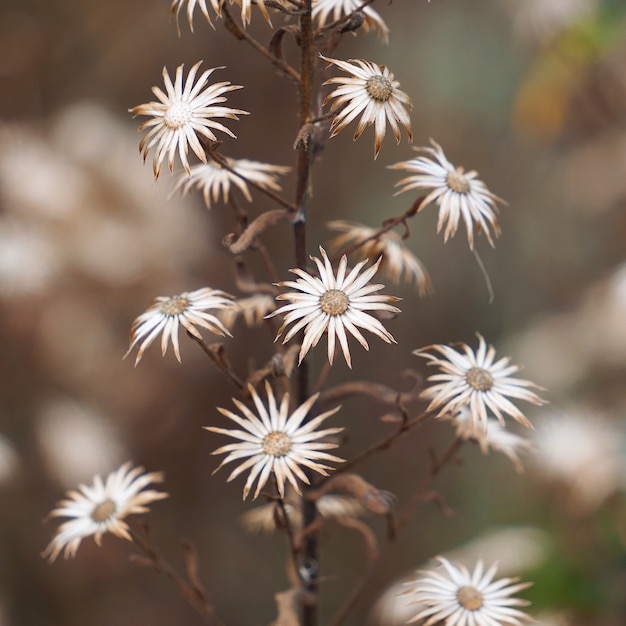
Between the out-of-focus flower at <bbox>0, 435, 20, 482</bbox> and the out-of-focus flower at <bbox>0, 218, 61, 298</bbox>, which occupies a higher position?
the out-of-focus flower at <bbox>0, 218, 61, 298</bbox>

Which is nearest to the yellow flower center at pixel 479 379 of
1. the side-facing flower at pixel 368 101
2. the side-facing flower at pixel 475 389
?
the side-facing flower at pixel 475 389

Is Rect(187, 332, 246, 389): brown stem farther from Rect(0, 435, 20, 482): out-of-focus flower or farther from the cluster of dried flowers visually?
Rect(0, 435, 20, 482): out-of-focus flower

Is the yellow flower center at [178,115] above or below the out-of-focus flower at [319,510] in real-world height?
above

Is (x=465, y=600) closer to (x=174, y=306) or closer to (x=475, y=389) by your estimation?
(x=475, y=389)

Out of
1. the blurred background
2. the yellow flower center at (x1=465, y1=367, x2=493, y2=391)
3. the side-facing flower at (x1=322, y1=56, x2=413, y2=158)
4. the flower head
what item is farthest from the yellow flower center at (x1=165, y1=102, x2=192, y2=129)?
the blurred background

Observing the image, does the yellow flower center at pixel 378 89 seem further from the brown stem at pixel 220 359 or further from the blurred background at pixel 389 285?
the blurred background at pixel 389 285

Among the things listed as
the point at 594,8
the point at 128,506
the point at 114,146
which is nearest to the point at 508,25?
the point at 594,8
